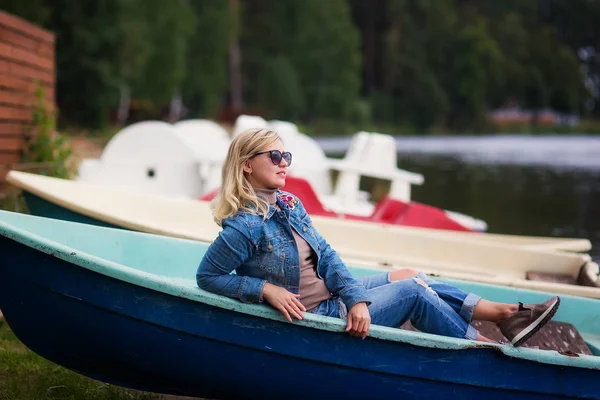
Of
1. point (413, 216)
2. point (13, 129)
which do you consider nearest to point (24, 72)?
point (13, 129)

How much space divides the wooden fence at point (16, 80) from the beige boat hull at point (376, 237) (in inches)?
97.4

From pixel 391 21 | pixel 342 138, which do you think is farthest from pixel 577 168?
pixel 391 21

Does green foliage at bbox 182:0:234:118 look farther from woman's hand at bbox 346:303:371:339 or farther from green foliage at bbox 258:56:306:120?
woman's hand at bbox 346:303:371:339

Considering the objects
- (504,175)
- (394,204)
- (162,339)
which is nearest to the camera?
(162,339)

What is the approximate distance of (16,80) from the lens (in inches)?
352

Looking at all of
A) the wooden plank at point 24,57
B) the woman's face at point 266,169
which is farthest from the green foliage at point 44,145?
the woman's face at point 266,169

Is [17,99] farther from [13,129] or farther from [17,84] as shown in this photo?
[13,129]

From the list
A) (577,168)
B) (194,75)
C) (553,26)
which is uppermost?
(553,26)

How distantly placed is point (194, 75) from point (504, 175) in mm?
16362

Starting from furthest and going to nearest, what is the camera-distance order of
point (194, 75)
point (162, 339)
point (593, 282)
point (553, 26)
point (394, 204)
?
1. point (553, 26)
2. point (194, 75)
3. point (394, 204)
4. point (593, 282)
5. point (162, 339)

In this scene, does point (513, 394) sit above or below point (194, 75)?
below

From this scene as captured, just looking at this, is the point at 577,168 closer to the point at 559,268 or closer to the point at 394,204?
the point at 394,204

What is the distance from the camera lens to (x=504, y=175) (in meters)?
25.8

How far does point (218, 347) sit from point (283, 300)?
1.19 ft
